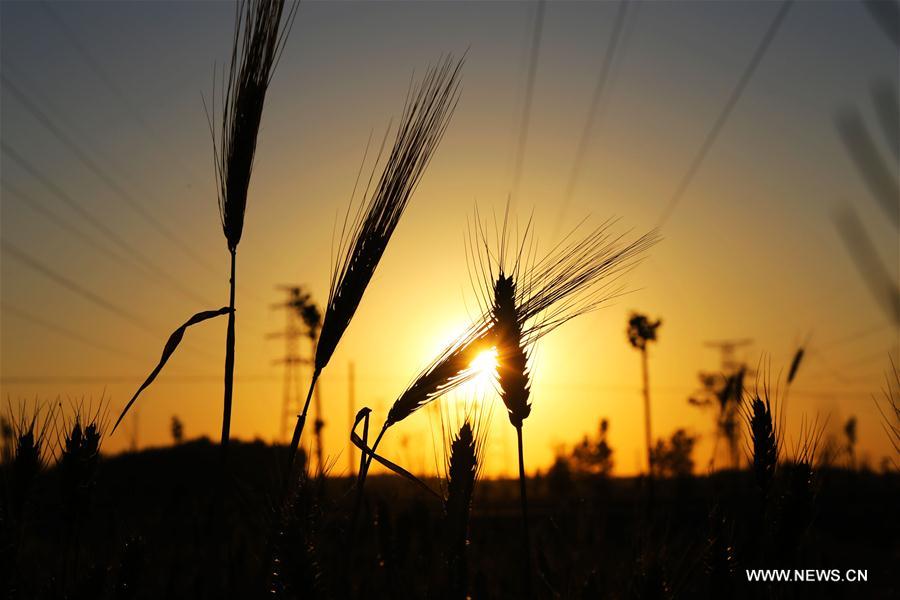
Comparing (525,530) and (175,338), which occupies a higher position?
(175,338)

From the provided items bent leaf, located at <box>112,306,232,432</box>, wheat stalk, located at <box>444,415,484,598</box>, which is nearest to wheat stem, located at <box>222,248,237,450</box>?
bent leaf, located at <box>112,306,232,432</box>

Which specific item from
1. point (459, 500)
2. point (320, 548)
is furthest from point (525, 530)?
point (320, 548)

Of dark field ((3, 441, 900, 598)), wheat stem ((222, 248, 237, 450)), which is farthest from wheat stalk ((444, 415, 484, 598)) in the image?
wheat stem ((222, 248, 237, 450))

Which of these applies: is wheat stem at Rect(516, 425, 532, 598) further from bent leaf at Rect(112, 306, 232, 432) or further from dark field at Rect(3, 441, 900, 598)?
bent leaf at Rect(112, 306, 232, 432)

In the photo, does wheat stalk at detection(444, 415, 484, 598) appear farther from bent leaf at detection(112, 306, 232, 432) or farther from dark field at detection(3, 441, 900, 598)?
bent leaf at detection(112, 306, 232, 432)

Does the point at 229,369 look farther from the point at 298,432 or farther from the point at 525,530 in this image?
the point at 525,530

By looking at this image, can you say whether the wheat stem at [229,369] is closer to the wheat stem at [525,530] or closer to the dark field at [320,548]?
the dark field at [320,548]

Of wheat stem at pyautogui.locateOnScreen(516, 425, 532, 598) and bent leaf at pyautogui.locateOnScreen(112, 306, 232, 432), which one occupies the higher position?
bent leaf at pyautogui.locateOnScreen(112, 306, 232, 432)

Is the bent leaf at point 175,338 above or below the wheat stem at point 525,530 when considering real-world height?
above

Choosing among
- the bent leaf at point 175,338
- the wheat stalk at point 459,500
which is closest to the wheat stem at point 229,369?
the bent leaf at point 175,338

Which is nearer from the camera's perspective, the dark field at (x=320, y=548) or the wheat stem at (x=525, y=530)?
the dark field at (x=320, y=548)

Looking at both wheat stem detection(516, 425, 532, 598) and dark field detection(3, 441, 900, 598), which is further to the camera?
wheat stem detection(516, 425, 532, 598)

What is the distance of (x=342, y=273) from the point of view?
2490 mm

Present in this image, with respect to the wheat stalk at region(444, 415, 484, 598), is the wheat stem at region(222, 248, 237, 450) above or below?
above
